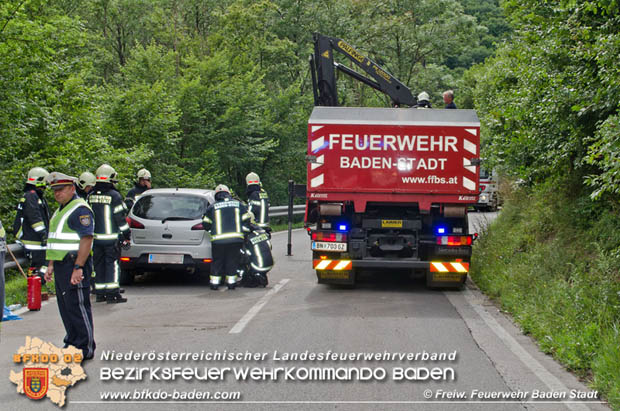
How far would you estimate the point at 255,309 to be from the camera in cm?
964

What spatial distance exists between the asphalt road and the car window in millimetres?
1236

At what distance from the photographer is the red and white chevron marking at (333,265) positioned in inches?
448

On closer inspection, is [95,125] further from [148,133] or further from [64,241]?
[64,241]

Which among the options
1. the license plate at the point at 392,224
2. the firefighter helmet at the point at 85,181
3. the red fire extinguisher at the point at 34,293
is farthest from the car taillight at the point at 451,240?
the red fire extinguisher at the point at 34,293

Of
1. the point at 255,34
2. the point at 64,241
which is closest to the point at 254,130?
the point at 255,34

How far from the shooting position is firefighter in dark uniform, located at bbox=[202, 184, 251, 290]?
446 inches

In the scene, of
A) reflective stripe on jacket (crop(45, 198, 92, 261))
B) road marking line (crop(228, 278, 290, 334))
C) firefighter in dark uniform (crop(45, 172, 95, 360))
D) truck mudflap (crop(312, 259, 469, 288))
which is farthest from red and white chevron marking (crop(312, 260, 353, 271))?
reflective stripe on jacket (crop(45, 198, 92, 261))

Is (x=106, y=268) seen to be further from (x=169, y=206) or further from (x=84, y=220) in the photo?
(x=84, y=220)

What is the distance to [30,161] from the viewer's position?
46.9 feet

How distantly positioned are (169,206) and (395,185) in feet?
12.6

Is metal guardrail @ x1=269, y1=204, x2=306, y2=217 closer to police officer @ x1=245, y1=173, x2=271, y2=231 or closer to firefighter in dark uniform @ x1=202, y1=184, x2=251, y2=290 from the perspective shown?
police officer @ x1=245, y1=173, x2=271, y2=231

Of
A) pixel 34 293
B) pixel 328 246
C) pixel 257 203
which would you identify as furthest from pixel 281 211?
pixel 34 293

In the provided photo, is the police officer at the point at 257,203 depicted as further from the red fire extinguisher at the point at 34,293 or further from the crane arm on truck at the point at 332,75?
the red fire extinguisher at the point at 34,293

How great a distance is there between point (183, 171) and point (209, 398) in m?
19.0
